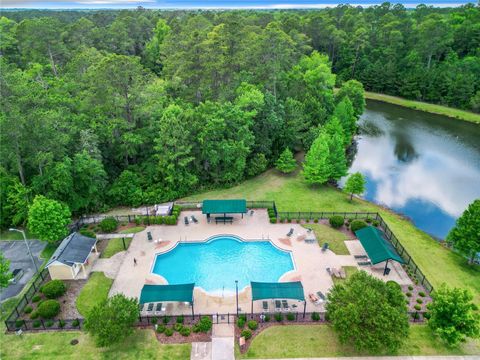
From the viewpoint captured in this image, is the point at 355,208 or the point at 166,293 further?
the point at 355,208

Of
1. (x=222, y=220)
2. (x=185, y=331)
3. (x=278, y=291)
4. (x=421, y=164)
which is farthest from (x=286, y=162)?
(x=185, y=331)

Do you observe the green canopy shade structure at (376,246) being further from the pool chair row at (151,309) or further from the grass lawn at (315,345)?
the pool chair row at (151,309)

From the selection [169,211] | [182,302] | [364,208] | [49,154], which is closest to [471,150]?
[364,208]

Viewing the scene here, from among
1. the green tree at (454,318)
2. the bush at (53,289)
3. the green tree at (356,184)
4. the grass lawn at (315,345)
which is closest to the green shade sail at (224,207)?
the green tree at (356,184)

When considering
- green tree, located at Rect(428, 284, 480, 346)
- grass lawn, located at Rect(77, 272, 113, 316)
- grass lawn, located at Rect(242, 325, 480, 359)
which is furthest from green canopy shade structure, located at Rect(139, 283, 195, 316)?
green tree, located at Rect(428, 284, 480, 346)

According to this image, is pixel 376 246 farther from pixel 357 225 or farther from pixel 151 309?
pixel 151 309

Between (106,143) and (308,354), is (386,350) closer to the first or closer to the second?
(308,354)
